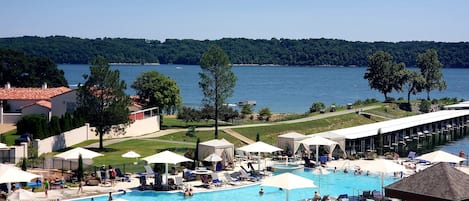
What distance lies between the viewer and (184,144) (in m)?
51.0

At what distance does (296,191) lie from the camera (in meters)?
34.7

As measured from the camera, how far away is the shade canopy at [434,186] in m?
21.7

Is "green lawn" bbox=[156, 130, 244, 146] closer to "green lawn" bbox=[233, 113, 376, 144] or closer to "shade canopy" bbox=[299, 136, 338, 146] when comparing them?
"green lawn" bbox=[233, 113, 376, 144]

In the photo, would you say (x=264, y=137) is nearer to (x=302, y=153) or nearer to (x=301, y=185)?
(x=302, y=153)

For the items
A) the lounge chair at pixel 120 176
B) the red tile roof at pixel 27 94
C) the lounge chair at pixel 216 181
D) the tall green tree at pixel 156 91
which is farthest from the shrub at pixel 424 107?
the lounge chair at pixel 120 176

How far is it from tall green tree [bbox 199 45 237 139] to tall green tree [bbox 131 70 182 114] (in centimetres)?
842

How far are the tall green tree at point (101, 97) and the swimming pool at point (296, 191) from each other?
14251mm

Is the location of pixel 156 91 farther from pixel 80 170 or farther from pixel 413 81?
pixel 413 81

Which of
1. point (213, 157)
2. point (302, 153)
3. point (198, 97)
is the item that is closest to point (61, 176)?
point (213, 157)

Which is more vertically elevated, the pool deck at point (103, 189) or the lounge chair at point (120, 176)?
the lounge chair at point (120, 176)

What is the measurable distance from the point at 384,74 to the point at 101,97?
59.8 metres

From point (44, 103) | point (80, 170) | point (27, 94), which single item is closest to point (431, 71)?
point (27, 94)

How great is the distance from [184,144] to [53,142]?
11.2 meters

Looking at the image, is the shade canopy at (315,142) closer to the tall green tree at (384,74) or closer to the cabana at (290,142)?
the cabana at (290,142)
